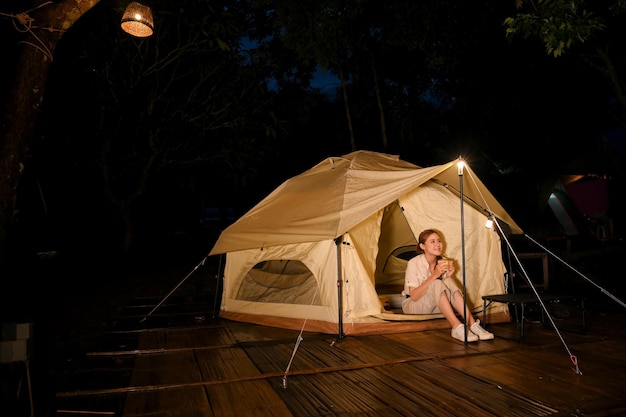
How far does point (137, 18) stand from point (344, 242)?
3136 mm

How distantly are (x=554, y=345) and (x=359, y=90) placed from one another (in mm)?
13891

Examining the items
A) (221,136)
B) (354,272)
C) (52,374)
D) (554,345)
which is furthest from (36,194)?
(554,345)

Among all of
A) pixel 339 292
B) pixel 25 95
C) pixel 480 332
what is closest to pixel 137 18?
pixel 25 95

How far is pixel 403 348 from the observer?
14.1ft

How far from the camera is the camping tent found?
15.8 feet

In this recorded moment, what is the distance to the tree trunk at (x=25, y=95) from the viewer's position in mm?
3125

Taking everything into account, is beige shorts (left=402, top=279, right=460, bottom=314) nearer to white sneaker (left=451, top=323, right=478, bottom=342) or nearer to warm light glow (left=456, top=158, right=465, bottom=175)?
white sneaker (left=451, top=323, right=478, bottom=342)

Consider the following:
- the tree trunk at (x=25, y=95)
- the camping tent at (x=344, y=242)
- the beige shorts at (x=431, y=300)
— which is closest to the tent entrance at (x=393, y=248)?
the camping tent at (x=344, y=242)

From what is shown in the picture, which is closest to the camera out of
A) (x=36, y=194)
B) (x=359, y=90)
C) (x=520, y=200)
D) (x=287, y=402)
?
(x=287, y=402)

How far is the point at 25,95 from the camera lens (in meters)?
3.27

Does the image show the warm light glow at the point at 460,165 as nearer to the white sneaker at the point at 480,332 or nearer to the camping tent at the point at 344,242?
the camping tent at the point at 344,242

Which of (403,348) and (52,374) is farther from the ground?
(403,348)

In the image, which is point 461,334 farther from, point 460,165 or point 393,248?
point 393,248

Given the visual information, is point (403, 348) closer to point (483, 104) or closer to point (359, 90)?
point (483, 104)
